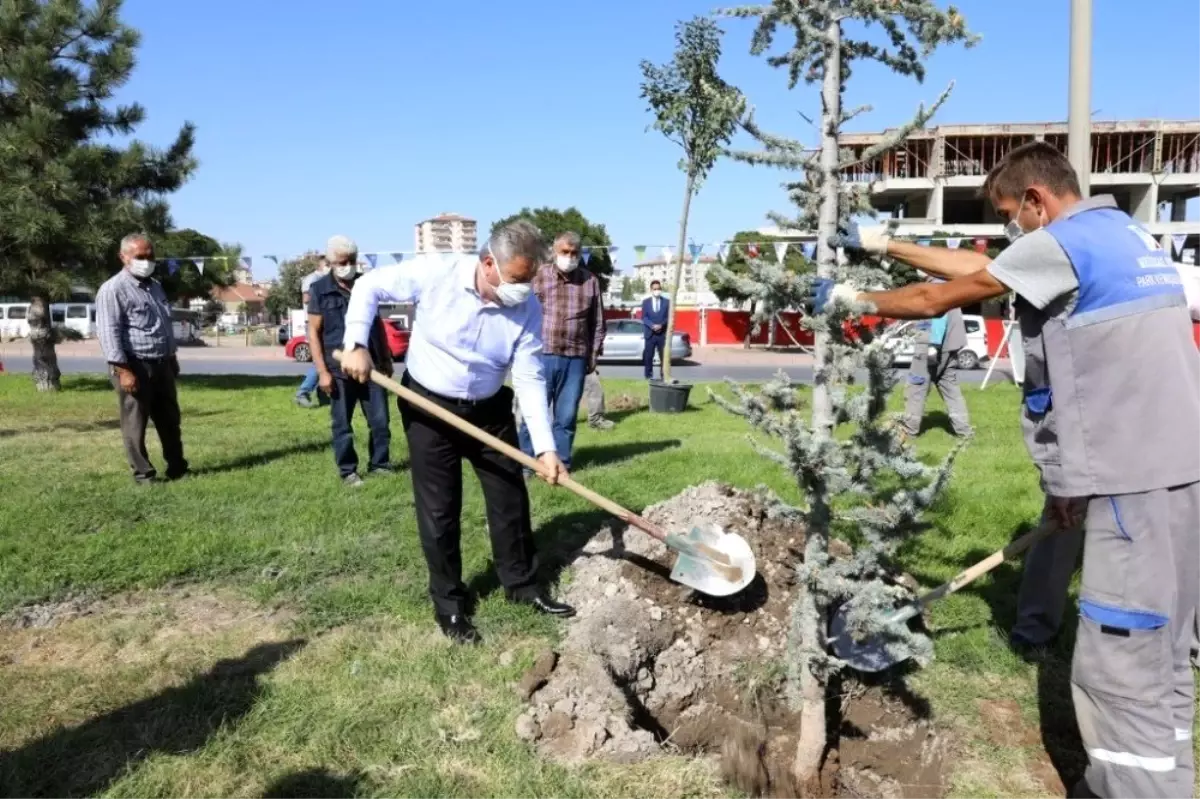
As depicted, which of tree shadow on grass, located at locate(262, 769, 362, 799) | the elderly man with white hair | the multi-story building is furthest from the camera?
the multi-story building

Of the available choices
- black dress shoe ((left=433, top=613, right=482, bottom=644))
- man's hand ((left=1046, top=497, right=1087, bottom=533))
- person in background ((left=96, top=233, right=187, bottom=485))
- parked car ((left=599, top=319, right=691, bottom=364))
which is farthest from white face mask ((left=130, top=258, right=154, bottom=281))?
parked car ((left=599, top=319, right=691, bottom=364))

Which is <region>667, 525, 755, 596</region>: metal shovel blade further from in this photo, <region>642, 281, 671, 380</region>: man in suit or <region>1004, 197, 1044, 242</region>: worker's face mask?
<region>642, 281, 671, 380</region>: man in suit

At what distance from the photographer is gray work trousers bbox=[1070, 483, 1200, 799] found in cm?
238

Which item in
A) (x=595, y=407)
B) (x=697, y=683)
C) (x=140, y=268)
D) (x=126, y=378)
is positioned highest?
(x=140, y=268)

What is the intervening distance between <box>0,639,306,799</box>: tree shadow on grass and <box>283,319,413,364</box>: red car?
20196 millimetres

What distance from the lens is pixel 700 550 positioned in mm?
4043

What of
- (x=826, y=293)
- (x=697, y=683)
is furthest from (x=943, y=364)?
(x=826, y=293)

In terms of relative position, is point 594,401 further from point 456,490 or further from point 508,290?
point 508,290

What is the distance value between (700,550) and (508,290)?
4.94 feet

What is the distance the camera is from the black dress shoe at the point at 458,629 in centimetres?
374

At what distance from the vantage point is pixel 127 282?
6.16 m

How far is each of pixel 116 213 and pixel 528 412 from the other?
38.3ft

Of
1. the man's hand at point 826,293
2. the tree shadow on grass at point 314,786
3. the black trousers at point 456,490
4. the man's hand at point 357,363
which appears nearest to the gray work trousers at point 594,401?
the black trousers at point 456,490

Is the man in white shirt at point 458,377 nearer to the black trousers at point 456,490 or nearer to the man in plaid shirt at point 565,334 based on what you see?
the black trousers at point 456,490
